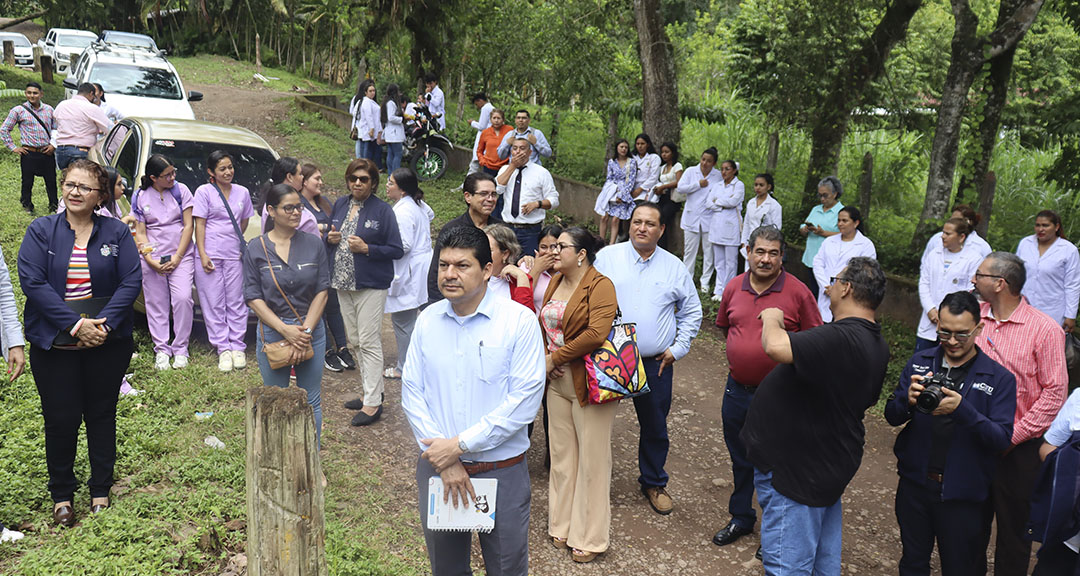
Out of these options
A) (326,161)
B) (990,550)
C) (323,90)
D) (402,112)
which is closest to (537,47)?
(402,112)

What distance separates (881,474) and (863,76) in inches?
274

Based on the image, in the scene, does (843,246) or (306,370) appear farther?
(843,246)

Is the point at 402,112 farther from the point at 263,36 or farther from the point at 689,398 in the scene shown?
the point at 263,36

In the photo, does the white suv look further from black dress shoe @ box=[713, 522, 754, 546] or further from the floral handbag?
black dress shoe @ box=[713, 522, 754, 546]

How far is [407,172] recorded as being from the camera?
20.7ft

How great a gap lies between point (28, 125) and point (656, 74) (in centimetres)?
849

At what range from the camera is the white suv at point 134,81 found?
1345cm

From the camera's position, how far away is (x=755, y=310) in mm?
4668

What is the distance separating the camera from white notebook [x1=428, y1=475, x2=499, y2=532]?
3164 mm

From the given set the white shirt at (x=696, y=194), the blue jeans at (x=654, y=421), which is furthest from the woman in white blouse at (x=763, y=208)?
the blue jeans at (x=654, y=421)

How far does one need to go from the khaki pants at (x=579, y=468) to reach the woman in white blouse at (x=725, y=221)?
572 centimetres

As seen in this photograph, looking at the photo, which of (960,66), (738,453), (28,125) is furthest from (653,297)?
(28,125)

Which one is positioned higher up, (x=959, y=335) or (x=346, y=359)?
(x=959, y=335)

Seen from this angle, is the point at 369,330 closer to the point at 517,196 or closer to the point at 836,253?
the point at 517,196
